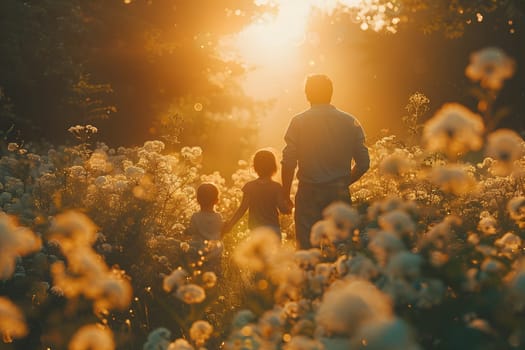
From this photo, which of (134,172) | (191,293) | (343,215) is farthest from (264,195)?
(343,215)

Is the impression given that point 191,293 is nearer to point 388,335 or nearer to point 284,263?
point 284,263

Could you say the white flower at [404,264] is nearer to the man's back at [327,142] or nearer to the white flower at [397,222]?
the white flower at [397,222]

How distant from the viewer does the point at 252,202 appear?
6668 mm

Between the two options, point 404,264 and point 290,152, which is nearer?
point 404,264

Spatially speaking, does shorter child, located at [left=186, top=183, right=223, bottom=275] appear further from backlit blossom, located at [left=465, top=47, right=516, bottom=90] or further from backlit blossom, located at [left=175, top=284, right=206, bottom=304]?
backlit blossom, located at [left=465, top=47, right=516, bottom=90]

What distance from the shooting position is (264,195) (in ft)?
21.7

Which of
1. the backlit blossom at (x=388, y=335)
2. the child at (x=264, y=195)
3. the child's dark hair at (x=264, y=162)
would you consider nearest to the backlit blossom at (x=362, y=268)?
the backlit blossom at (x=388, y=335)

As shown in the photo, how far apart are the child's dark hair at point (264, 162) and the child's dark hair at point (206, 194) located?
2.05 feet

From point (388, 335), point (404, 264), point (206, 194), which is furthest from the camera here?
point (206, 194)

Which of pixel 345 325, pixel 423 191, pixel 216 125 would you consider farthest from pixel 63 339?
pixel 216 125

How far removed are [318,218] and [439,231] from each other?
3.08m

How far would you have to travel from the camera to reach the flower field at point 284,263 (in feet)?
8.45

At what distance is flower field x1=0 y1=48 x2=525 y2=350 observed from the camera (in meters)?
2.58

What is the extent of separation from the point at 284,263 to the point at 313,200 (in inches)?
104
